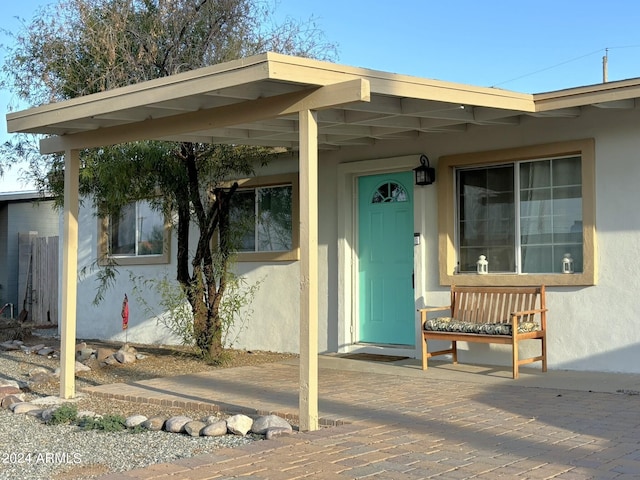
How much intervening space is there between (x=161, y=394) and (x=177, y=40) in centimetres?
540

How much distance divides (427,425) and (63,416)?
9.93ft

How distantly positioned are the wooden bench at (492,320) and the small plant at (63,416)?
3847mm

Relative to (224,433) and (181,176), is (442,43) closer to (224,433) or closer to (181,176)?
(181,176)

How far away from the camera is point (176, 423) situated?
6133 mm

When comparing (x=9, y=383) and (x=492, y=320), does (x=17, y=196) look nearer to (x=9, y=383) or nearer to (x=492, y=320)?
(x=9, y=383)

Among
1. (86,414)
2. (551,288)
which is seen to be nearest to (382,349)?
(551,288)

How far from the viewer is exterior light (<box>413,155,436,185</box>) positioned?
378 inches

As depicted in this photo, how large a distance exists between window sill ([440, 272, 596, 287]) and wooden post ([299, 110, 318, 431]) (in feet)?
12.4

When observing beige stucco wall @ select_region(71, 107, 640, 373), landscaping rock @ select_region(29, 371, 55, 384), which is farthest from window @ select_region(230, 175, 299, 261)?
landscaping rock @ select_region(29, 371, 55, 384)

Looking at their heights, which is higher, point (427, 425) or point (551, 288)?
point (551, 288)

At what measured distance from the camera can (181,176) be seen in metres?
9.75

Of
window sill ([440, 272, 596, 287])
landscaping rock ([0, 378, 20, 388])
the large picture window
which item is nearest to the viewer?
landscaping rock ([0, 378, 20, 388])

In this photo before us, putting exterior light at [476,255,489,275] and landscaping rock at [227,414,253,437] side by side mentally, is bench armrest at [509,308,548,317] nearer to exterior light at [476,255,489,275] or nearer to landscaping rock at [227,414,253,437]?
exterior light at [476,255,489,275]

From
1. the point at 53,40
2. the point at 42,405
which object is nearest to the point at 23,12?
the point at 53,40
